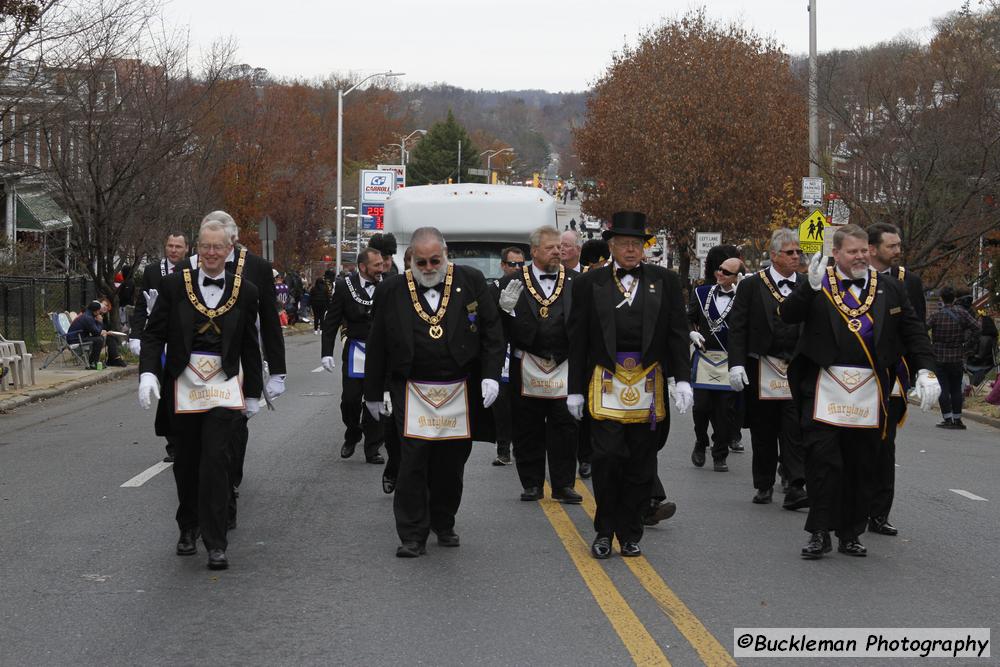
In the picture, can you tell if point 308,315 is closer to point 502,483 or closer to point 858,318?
point 502,483

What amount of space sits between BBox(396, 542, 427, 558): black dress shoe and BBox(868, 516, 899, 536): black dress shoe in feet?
10.3

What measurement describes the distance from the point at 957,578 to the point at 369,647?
3.63 meters

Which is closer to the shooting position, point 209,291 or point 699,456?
point 209,291

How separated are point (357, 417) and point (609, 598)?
5642mm

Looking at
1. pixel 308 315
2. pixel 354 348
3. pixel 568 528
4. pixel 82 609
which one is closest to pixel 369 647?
pixel 82 609

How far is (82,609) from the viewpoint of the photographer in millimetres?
6836

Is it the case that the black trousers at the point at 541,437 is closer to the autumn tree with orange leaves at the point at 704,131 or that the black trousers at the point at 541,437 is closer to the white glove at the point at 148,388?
the white glove at the point at 148,388

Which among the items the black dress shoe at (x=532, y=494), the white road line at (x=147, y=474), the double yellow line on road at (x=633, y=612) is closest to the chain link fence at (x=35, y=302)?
the white road line at (x=147, y=474)

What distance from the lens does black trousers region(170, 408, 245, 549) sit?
773cm

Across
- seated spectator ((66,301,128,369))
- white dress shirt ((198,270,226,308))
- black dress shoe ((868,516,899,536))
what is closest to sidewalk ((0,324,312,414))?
seated spectator ((66,301,128,369))

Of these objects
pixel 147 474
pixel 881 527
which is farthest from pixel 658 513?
pixel 147 474

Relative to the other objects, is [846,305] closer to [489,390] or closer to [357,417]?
[489,390]

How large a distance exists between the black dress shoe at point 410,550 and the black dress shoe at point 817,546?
2361 millimetres

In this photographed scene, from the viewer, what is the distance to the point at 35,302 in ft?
95.5
